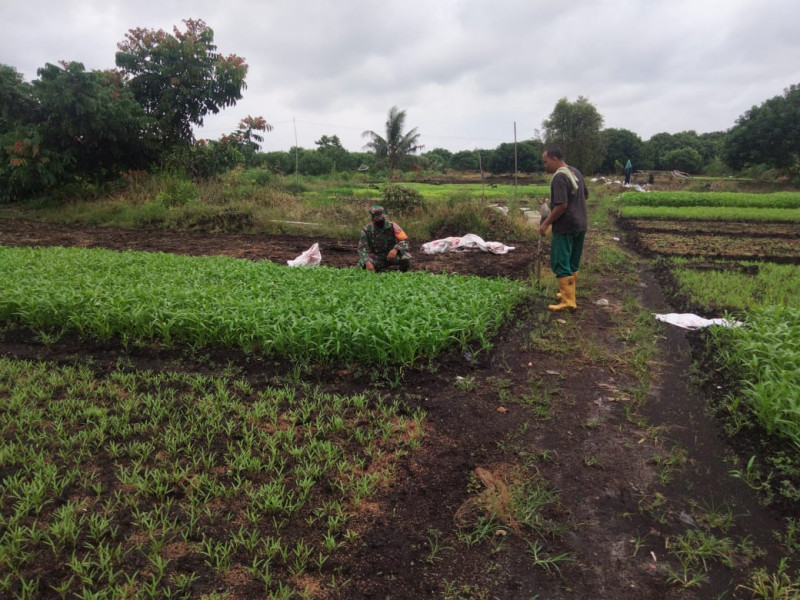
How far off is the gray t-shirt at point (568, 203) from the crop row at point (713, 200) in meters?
18.7

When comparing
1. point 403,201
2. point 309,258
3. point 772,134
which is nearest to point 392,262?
point 309,258

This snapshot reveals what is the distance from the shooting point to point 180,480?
9.36 ft

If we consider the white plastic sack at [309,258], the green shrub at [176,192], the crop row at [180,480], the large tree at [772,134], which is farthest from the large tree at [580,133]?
the crop row at [180,480]

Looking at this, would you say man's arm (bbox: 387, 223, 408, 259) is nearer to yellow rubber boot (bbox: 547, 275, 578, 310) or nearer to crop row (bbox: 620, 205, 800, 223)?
yellow rubber boot (bbox: 547, 275, 578, 310)

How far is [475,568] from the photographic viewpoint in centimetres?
228

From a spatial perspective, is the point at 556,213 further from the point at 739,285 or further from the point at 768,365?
the point at 739,285

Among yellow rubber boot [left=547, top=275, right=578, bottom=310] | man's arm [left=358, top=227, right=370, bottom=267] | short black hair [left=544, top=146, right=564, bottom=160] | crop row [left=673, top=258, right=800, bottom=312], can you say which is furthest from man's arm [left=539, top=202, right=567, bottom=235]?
man's arm [left=358, top=227, right=370, bottom=267]

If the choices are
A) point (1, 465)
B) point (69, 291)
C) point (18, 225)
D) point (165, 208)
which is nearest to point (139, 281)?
point (69, 291)

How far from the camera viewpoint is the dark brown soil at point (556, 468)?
2240mm

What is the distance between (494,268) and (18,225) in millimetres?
14698

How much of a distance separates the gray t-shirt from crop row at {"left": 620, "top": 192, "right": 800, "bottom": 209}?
18692 mm

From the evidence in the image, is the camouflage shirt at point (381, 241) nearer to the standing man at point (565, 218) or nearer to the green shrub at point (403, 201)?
the standing man at point (565, 218)

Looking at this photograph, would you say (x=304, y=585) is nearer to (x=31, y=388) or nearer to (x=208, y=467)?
(x=208, y=467)

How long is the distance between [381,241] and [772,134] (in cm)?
3589
